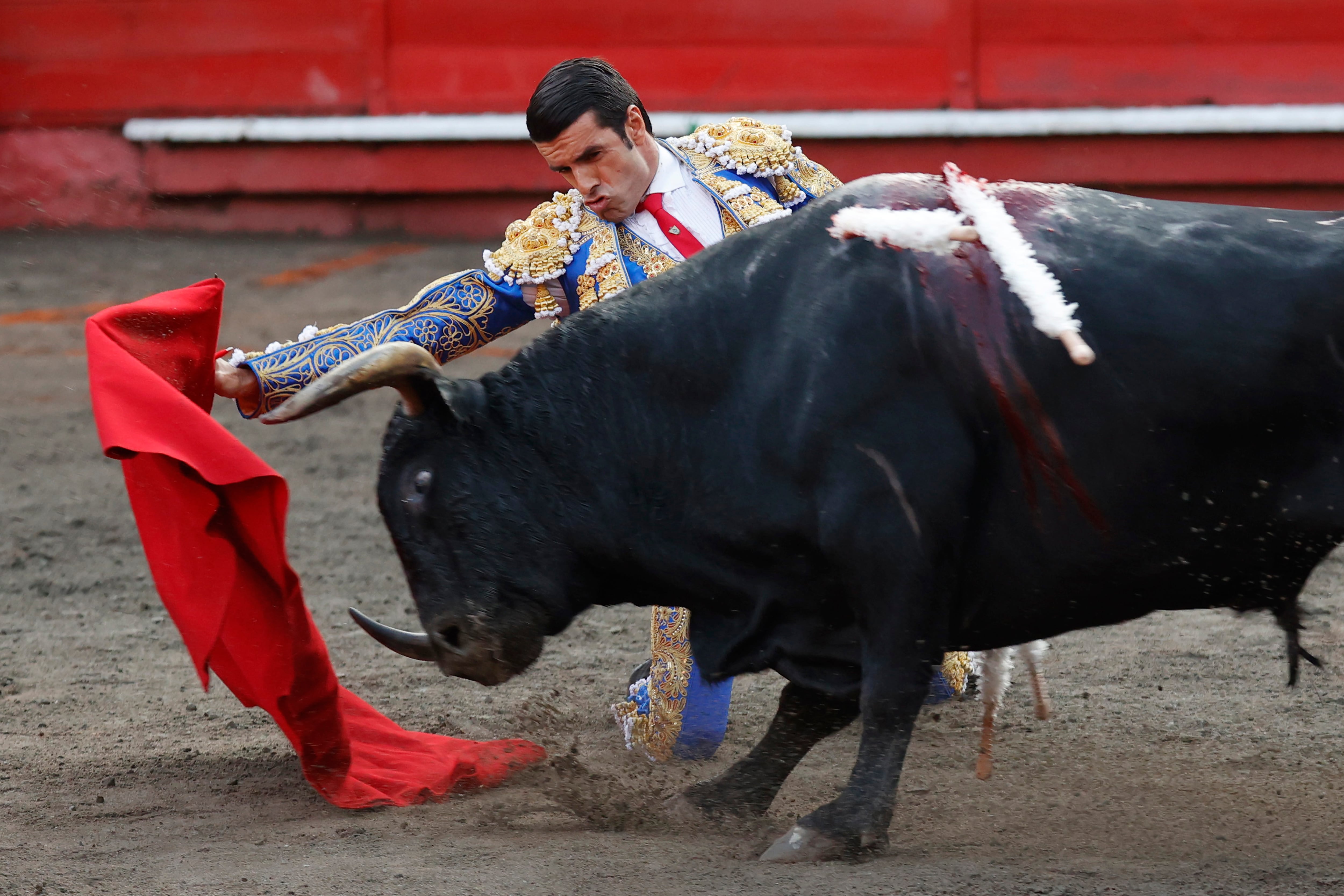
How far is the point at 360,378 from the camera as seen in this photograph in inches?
93.6

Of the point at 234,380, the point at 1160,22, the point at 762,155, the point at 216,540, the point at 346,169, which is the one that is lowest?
the point at 216,540

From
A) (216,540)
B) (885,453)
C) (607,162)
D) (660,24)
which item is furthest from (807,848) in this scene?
(660,24)

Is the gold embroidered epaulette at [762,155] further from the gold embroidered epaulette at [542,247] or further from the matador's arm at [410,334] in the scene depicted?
the matador's arm at [410,334]

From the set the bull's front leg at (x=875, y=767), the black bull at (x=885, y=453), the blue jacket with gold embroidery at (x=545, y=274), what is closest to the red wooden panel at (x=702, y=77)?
the blue jacket with gold embroidery at (x=545, y=274)

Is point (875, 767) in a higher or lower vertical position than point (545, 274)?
lower

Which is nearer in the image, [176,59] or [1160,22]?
[1160,22]

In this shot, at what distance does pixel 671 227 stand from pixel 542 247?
0.25m

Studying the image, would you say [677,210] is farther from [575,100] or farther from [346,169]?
[346,169]

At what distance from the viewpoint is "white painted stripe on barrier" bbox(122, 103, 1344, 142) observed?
8.42m

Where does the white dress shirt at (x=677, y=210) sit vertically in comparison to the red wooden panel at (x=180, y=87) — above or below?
below

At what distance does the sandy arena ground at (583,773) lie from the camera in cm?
241

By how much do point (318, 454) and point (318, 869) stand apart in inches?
136

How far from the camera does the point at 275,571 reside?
110 inches

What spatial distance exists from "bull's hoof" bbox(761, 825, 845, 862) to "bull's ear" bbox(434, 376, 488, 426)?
83cm
